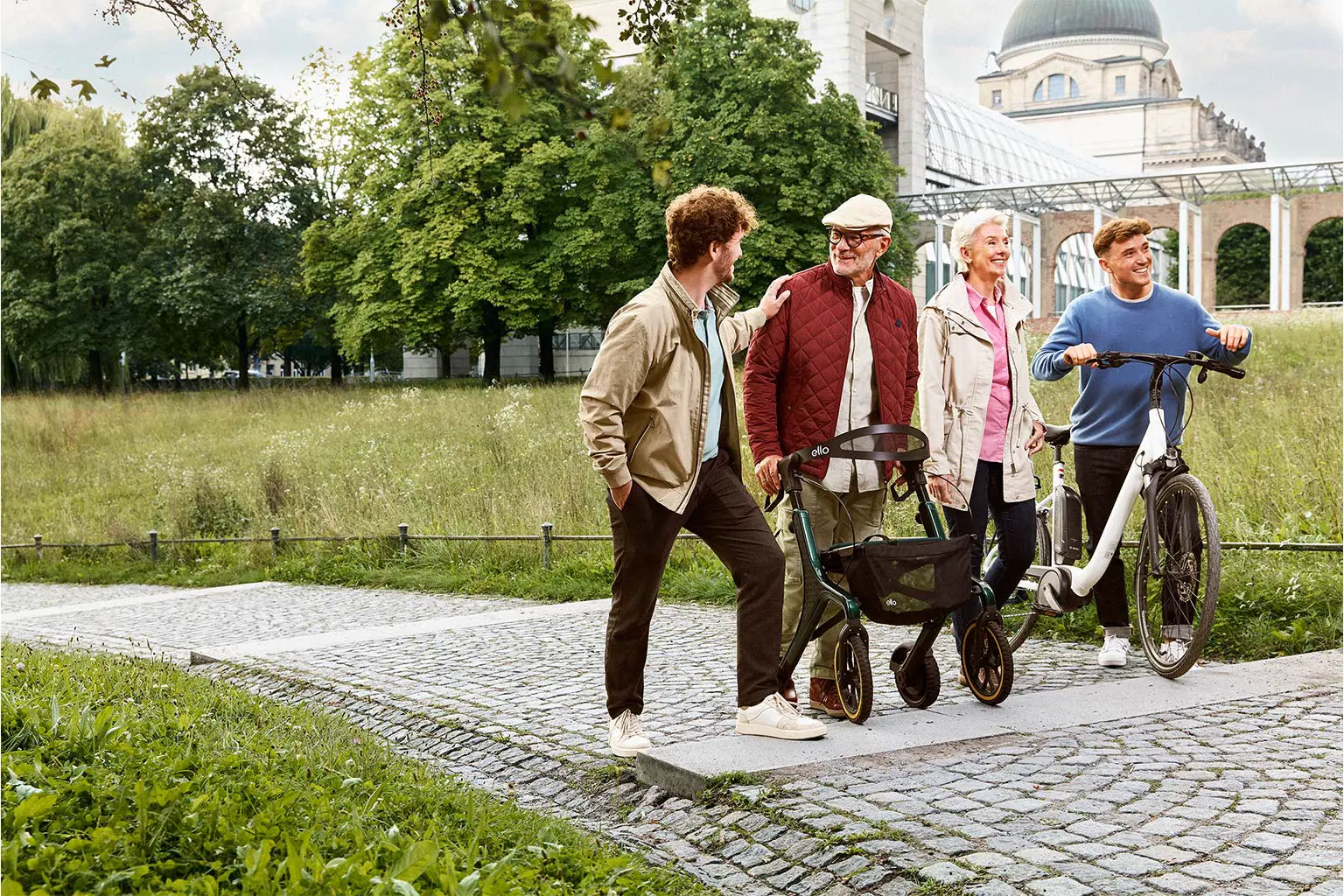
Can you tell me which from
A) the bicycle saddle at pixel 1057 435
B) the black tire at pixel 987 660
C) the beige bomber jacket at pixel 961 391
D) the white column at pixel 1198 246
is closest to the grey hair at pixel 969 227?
the beige bomber jacket at pixel 961 391

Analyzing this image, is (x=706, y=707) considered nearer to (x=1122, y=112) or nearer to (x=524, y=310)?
(x=524, y=310)

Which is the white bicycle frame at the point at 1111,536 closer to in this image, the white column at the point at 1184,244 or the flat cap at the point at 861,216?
the flat cap at the point at 861,216

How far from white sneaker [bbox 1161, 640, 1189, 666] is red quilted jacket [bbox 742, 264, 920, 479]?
171cm

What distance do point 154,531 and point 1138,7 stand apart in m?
115

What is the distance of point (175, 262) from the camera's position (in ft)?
145

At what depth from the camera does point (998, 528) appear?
627 centimetres

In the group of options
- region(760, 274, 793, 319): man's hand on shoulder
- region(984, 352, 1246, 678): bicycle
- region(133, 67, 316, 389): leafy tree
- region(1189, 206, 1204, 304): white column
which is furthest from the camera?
region(1189, 206, 1204, 304): white column

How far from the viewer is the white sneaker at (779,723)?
207 inches

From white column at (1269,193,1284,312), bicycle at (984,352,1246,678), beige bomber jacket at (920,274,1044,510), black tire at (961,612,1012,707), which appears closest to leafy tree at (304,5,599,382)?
white column at (1269,193,1284,312)

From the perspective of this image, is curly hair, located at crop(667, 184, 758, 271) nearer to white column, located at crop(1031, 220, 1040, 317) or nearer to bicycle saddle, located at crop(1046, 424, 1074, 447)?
bicycle saddle, located at crop(1046, 424, 1074, 447)

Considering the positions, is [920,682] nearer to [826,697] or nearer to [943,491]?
[826,697]

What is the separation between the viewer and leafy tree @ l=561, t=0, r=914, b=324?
35094 mm

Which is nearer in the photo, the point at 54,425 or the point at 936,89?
the point at 54,425

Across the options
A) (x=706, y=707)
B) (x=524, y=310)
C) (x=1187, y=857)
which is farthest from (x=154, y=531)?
(x=524, y=310)
